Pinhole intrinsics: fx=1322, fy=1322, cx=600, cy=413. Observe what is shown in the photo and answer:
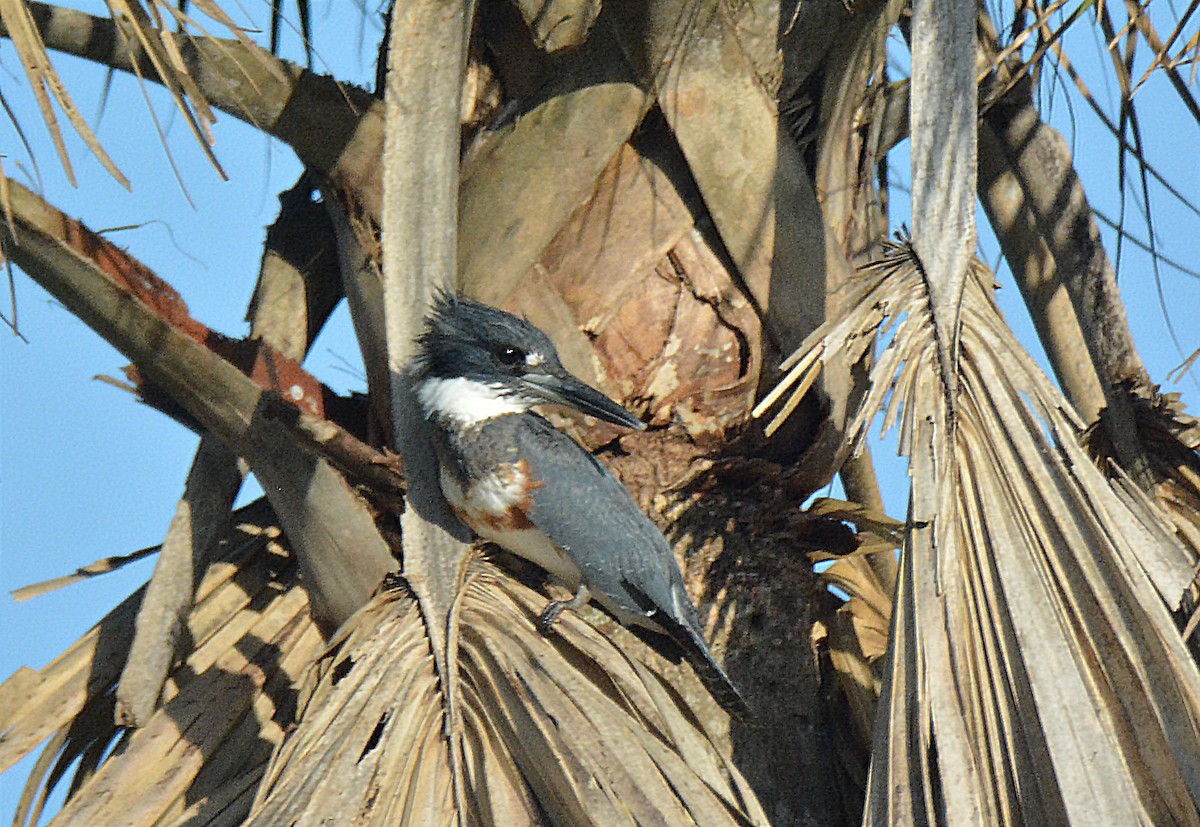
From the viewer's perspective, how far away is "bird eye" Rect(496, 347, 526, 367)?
2.78 metres

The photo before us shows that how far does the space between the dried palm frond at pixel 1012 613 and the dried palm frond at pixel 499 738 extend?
0.32 m

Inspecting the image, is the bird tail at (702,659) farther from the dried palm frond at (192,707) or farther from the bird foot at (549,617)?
the dried palm frond at (192,707)

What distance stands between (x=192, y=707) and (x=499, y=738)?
1.99 feet

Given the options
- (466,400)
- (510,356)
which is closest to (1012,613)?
(510,356)

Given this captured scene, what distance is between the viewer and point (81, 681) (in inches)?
93.4

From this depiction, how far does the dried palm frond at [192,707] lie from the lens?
85.6 inches

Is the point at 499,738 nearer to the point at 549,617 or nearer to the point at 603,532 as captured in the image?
the point at 549,617

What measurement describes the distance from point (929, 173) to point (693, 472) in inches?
29.3

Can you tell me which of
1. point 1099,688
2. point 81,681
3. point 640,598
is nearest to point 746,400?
point 640,598

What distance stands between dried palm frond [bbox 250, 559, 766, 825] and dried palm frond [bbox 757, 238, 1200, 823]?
316 millimetres

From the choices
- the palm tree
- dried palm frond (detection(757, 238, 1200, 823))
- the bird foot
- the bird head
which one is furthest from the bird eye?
dried palm frond (detection(757, 238, 1200, 823))

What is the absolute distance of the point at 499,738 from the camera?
82.9 inches

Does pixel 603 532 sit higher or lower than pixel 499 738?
higher

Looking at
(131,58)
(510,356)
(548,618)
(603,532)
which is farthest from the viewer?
(510,356)
